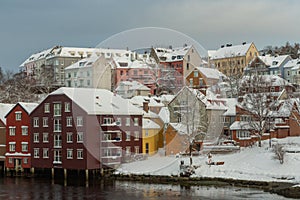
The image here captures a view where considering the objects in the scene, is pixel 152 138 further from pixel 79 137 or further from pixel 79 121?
pixel 79 121

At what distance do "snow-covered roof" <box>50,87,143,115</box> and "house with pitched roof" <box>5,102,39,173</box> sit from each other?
609cm

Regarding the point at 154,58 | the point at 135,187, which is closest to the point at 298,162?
the point at 135,187

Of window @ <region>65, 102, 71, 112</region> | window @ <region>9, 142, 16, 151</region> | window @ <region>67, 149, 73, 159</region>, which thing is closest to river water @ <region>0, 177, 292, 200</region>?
window @ <region>67, 149, 73, 159</region>

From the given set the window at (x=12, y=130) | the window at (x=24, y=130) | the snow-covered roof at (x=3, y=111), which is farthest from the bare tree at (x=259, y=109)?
the snow-covered roof at (x=3, y=111)

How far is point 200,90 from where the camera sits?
153 feet

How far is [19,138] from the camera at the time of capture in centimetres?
5091

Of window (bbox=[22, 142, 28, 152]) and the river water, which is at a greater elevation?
window (bbox=[22, 142, 28, 152])

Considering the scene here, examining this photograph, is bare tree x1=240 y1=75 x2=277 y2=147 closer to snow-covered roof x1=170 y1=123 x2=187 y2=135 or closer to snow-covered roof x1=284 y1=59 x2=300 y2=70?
snow-covered roof x1=170 y1=123 x2=187 y2=135

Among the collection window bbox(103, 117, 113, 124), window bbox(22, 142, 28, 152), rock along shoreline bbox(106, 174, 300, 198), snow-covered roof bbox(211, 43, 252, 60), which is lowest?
rock along shoreline bbox(106, 174, 300, 198)

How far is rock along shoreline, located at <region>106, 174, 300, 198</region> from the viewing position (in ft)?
108

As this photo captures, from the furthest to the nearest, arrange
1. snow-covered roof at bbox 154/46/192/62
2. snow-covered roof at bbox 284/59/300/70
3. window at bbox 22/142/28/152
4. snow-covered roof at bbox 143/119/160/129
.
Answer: snow-covered roof at bbox 284/59/300/70 < window at bbox 22/142/28/152 < snow-covered roof at bbox 143/119/160/129 < snow-covered roof at bbox 154/46/192/62

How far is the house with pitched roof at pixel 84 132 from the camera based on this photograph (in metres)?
44.6

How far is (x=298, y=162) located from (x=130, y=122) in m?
14.2

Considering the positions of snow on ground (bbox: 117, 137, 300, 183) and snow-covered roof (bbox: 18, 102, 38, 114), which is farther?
snow-covered roof (bbox: 18, 102, 38, 114)
